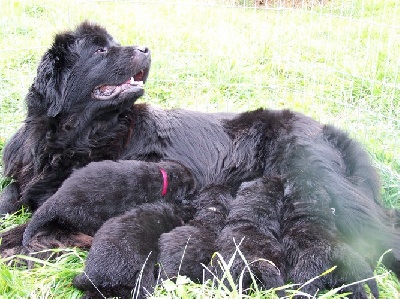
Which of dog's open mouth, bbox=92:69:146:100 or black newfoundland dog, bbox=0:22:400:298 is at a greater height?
dog's open mouth, bbox=92:69:146:100

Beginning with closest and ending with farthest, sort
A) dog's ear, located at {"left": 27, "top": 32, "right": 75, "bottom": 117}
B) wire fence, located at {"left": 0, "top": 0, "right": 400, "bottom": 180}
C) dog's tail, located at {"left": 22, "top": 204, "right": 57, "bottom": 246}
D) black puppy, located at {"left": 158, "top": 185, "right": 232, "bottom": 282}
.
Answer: black puppy, located at {"left": 158, "top": 185, "right": 232, "bottom": 282} < dog's tail, located at {"left": 22, "top": 204, "right": 57, "bottom": 246} < dog's ear, located at {"left": 27, "top": 32, "right": 75, "bottom": 117} < wire fence, located at {"left": 0, "top": 0, "right": 400, "bottom": 180}

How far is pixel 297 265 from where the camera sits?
266 cm

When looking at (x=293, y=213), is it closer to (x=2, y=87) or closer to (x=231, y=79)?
(x=231, y=79)

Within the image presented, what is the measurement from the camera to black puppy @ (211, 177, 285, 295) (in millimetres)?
2518

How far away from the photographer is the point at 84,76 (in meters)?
3.57

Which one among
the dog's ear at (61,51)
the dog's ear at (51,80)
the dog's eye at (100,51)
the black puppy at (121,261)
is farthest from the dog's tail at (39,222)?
the dog's eye at (100,51)

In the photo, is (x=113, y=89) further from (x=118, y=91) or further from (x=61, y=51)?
(x=61, y=51)

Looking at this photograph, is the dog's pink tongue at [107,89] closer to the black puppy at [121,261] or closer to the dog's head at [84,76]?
the dog's head at [84,76]

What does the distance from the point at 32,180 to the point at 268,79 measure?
3.07 meters

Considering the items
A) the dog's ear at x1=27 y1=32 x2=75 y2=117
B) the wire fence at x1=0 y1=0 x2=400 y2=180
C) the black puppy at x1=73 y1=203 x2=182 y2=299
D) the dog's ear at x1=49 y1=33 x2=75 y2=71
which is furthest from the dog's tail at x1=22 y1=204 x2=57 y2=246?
the wire fence at x1=0 y1=0 x2=400 y2=180

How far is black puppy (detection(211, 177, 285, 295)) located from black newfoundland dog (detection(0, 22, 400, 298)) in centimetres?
1

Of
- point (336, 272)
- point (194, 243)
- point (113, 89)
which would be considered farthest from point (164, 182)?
point (336, 272)

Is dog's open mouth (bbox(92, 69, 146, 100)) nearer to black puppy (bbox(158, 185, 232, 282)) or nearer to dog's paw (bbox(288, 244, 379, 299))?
black puppy (bbox(158, 185, 232, 282))

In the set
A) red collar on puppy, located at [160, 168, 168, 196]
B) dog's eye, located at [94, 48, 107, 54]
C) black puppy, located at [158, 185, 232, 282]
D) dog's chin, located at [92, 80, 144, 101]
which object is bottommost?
black puppy, located at [158, 185, 232, 282]
